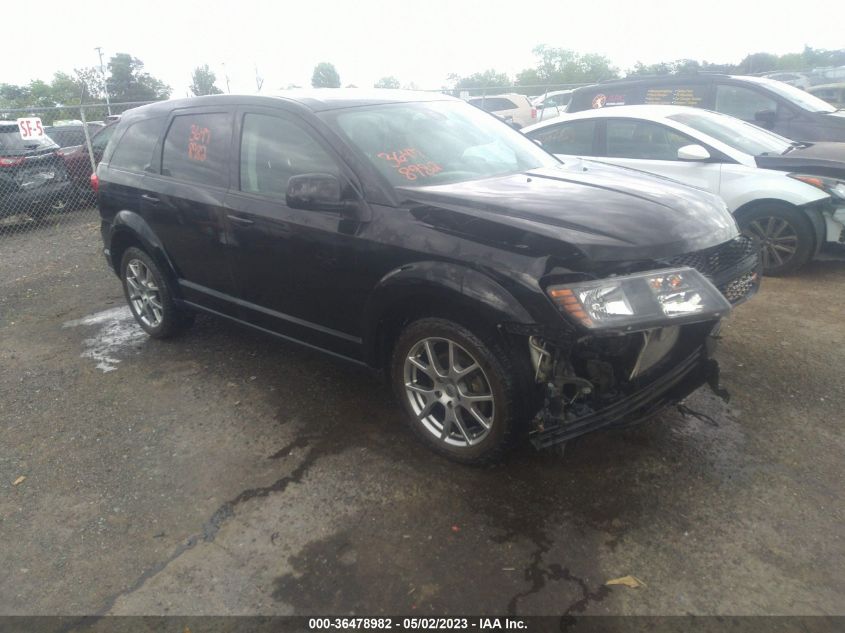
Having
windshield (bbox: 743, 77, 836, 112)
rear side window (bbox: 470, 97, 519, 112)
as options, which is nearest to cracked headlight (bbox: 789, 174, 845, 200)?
windshield (bbox: 743, 77, 836, 112)

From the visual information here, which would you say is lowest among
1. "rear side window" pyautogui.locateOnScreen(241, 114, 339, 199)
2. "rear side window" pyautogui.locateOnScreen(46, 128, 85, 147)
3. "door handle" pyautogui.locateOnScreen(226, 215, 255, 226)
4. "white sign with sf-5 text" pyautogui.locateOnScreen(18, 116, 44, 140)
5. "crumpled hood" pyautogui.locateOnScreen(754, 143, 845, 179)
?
"crumpled hood" pyautogui.locateOnScreen(754, 143, 845, 179)

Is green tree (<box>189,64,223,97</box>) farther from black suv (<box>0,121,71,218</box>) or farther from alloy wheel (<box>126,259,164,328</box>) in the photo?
alloy wheel (<box>126,259,164,328</box>)

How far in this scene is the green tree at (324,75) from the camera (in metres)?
49.4

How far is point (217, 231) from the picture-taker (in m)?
3.99

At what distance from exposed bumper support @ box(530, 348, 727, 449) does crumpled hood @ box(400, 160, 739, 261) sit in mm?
616

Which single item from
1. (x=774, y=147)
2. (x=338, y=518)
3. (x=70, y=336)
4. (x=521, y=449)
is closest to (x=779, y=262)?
(x=774, y=147)

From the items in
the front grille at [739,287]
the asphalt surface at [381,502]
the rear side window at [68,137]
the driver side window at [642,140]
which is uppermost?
the rear side window at [68,137]

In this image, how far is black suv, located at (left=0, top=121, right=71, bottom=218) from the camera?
9758 mm

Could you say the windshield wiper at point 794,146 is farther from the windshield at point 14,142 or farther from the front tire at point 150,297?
the windshield at point 14,142

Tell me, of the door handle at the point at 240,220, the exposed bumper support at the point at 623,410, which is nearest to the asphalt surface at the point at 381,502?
the exposed bumper support at the point at 623,410

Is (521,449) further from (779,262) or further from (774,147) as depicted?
(774,147)

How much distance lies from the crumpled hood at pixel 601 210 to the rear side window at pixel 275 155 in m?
0.64

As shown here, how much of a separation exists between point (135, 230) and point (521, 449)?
10.8ft

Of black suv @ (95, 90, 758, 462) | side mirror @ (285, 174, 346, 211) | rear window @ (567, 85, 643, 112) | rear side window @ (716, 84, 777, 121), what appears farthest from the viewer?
rear window @ (567, 85, 643, 112)
